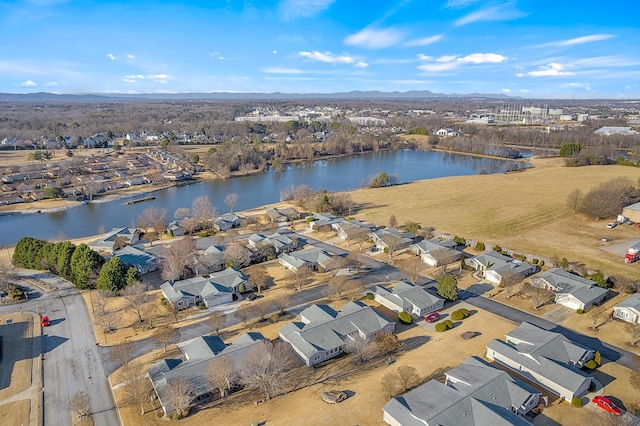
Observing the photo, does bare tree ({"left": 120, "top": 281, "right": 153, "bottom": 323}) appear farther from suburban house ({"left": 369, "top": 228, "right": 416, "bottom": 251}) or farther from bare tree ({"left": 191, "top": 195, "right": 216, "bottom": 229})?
suburban house ({"left": 369, "top": 228, "right": 416, "bottom": 251})

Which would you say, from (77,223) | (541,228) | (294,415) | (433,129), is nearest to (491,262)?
(541,228)

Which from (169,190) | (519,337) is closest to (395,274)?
(519,337)

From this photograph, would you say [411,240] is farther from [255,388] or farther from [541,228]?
[255,388]

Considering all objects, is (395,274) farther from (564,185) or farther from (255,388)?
(564,185)

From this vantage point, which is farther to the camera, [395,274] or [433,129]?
[433,129]

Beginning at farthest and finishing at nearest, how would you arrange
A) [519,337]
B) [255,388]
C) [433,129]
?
[433,129] → [519,337] → [255,388]

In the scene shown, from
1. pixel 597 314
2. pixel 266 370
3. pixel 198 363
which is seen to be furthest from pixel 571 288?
pixel 198 363

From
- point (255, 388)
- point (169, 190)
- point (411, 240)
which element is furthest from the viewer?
point (169, 190)

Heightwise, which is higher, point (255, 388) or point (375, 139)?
point (375, 139)
